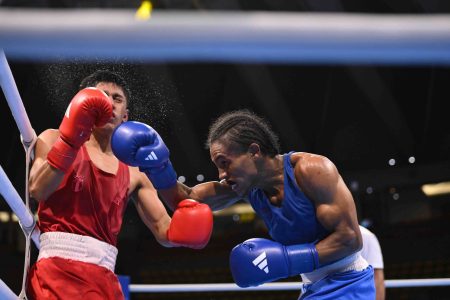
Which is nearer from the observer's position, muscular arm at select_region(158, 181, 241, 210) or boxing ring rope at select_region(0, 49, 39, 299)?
boxing ring rope at select_region(0, 49, 39, 299)

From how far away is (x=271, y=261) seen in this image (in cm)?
177

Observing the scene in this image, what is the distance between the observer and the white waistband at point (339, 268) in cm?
188

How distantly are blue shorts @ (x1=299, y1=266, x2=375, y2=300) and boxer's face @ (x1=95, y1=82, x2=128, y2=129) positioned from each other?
0.79 metres

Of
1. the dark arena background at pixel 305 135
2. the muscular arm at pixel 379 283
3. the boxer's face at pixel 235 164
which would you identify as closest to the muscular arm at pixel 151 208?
the boxer's face at pixel 235 164

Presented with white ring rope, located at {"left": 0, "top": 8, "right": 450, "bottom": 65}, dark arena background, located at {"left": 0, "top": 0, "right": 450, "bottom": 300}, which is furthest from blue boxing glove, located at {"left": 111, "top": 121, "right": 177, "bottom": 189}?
dark arena background, located at {"left": 0, "top": 0, "right": 450, "bottom": 300}

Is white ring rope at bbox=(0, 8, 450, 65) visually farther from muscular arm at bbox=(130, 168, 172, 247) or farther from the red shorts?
muscular arm at bbox=(130, 168, 172, 247)

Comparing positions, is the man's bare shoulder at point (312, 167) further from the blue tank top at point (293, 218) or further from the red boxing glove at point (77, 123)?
the red boxing glove at point (77, 123)

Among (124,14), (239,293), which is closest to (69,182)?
(124,14)

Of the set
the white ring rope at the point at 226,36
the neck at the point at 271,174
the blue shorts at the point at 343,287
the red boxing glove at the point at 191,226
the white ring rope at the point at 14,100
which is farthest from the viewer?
the neck at the point at 271,174

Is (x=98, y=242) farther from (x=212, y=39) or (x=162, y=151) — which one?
(x=212, y=39)

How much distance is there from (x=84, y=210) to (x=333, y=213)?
2.36 feet

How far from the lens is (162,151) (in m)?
1.69

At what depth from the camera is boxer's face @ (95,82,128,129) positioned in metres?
1.87

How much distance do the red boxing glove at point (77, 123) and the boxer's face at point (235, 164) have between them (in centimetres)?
47
